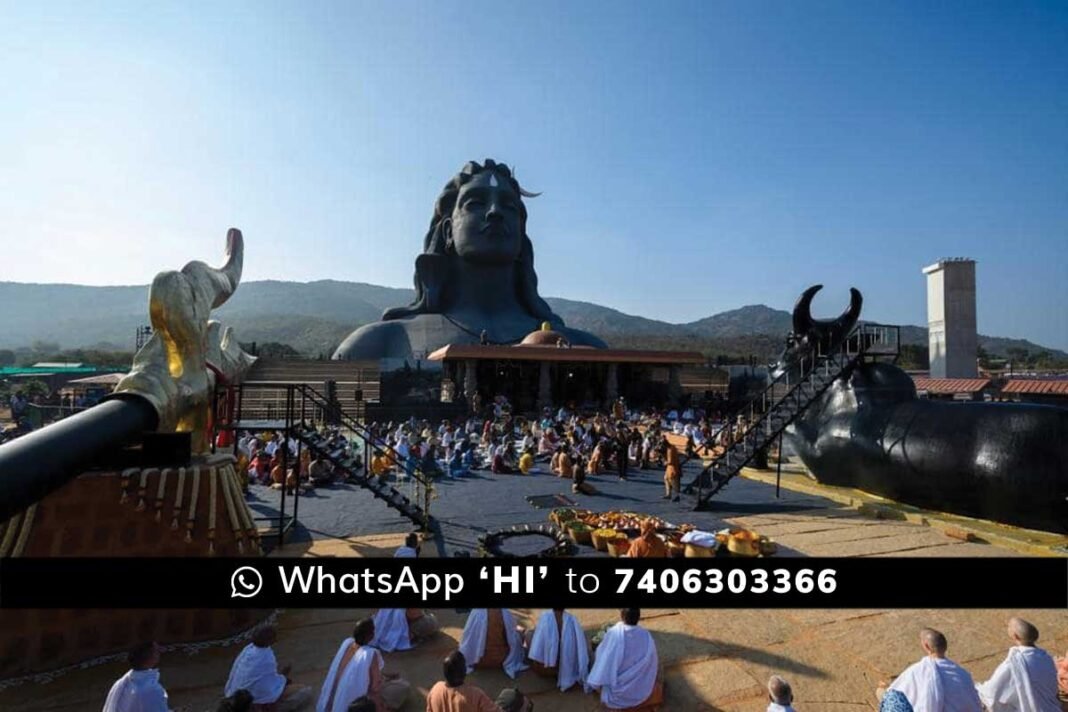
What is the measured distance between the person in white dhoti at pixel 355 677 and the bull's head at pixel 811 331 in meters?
12.9

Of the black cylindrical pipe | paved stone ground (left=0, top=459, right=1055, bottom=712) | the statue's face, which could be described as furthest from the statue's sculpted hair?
the black cylindrical pipe

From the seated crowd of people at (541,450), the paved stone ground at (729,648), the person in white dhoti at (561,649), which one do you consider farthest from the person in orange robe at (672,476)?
the person in white dhoti at (561,649)

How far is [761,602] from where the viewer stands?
5066mm

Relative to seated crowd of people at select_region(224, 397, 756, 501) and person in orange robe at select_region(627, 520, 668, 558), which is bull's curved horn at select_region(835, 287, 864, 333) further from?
person in orange robe at select_region(627, 520, 668, 558)

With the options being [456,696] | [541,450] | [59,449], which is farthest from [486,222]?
[456,696]

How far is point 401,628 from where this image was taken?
605 cm

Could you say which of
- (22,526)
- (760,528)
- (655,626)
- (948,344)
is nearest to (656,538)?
(655,626)

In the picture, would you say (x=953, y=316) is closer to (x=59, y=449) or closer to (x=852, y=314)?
(x=852, y=314)

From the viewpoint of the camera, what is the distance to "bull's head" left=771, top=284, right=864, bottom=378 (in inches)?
A: 567

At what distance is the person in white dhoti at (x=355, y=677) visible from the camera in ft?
14.4

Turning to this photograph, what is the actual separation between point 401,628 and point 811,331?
14079 millimetres

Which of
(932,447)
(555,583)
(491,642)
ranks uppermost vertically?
(932,447)

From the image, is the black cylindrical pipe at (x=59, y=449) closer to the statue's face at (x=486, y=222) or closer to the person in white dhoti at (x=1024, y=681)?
the person in white dhoti at (x=1024, y=681)

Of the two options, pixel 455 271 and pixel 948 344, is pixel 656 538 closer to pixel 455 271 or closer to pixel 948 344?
pixel 455 271
